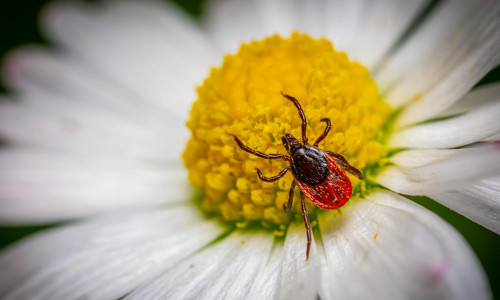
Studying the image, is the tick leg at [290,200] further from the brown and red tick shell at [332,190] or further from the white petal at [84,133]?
the white petal at [84,133]

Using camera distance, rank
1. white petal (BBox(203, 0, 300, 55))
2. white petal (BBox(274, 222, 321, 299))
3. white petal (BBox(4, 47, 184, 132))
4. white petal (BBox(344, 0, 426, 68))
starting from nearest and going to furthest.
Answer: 1. white petal (BBox(274, 222, 321, 299))
2. white petal (BBox(344, 0, 426, 68))
3. white petal (BBox(4, 47, 184, 132))
4. white petal (BBox(203, 0, 300, 55))

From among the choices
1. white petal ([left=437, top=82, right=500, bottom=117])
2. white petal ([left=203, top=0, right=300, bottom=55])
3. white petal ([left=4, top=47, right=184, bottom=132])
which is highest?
white petal ([left=203, top=0, right=300, bottom=55])

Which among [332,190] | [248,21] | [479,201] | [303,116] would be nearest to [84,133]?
[248,21]

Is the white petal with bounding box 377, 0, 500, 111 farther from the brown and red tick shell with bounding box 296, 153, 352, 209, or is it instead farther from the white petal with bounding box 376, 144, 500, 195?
the brown and red tick shell with bounding box 296, 153, 352, 209

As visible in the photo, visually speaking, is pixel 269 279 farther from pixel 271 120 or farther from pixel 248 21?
pixel 248 21

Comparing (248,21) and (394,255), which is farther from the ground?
(248,21)

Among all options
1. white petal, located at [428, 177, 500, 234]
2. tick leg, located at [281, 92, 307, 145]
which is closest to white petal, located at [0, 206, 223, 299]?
tick leg, located at [281, 92, 307, 145]

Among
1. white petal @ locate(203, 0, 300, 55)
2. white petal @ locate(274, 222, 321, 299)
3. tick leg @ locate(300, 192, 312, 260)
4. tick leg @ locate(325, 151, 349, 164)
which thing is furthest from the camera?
white petal @ locate(203, 0, 300, 55)
